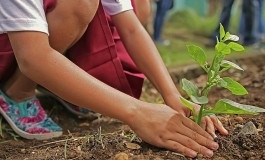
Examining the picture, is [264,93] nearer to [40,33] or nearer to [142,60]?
[142,60]

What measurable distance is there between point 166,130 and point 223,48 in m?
0.28

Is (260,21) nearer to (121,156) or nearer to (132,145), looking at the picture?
(132,145)

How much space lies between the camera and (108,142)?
1.59 metres

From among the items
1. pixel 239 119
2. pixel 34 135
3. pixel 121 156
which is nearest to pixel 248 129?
pixel 239 119

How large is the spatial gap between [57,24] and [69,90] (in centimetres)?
41

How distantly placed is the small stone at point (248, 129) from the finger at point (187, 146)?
0.60 ft

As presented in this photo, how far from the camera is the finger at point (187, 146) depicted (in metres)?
1.47

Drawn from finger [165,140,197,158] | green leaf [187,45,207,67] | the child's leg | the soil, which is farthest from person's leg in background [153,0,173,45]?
finger [165,140,197,158]

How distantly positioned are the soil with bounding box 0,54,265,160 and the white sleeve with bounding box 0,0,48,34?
0.38 meters

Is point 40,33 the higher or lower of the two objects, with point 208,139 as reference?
higher

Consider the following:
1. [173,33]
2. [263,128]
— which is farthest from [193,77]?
[173,33]

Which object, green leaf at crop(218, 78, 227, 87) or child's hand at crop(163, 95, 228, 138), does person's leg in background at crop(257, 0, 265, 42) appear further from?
green leaf at crop(218, 78, 227, 87)

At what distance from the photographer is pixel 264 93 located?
2.38 meters

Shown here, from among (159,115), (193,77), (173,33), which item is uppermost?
(159,115)
